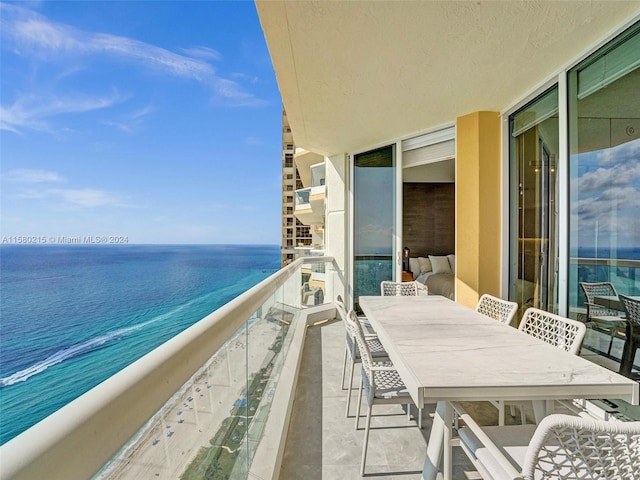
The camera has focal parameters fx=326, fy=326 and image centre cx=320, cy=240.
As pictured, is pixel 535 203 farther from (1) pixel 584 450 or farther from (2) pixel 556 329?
(1) pixel 584 450

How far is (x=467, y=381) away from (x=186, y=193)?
133ft

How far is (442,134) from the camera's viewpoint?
423 cm

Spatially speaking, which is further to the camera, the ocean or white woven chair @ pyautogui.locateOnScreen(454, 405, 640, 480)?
the ocean

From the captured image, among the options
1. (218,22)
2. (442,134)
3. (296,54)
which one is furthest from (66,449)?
(218,22)

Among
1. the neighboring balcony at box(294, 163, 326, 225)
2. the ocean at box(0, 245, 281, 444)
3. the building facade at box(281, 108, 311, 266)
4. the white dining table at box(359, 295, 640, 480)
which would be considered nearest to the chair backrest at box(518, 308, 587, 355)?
the white dining table at box(359, 295, 640, 480)

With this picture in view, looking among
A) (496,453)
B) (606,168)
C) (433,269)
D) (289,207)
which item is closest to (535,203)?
(606,168)

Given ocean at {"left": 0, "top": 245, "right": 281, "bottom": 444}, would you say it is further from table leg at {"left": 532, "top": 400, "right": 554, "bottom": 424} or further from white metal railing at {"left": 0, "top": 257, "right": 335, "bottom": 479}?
table leg at {"left": 532, "top": 400, "right": 554, "bottom": 424}

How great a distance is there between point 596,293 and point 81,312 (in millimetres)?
26493

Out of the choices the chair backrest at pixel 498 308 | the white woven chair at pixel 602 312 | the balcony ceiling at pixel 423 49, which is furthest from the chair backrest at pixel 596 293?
the balcony ceiling at pixel 423 49

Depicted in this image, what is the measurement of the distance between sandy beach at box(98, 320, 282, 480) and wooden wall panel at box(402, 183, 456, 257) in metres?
6.67

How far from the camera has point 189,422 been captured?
848mm

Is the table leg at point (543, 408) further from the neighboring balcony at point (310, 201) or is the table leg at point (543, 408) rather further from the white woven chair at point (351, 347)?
the neighboring balcony at point (310, 201)

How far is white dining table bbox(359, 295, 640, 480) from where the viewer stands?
4.48ft

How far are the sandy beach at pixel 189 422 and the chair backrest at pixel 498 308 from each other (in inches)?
87.5
